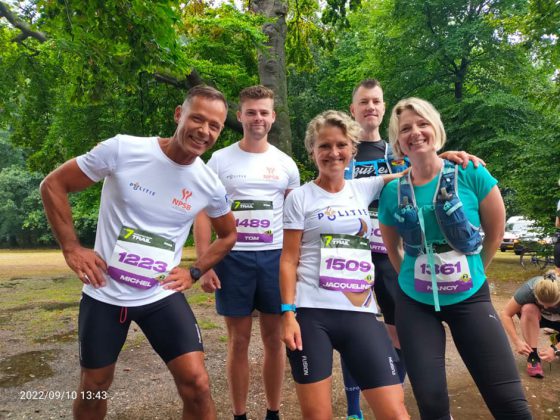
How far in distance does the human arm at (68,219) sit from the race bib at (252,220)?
1.06 meters

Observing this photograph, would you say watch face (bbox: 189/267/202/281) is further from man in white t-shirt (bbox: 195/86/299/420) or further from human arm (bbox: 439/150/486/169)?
human arm (bbox: 439/150/486/169)

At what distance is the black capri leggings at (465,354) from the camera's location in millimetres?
2277

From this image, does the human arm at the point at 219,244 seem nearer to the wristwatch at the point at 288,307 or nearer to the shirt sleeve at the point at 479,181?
the wristwatch at the point at 288,307

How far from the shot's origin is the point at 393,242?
9.71ft

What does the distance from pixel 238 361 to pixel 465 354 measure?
5.63ft

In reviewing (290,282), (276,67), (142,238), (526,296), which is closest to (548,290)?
Result: (526,296)

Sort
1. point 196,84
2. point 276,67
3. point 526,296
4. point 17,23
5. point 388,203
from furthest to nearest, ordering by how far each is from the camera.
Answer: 1. point 196,84
2. point 17,23
3. point 276,67
4. point 526,296
5. point 388,203

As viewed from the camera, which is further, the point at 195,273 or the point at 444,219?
the point at 195,273

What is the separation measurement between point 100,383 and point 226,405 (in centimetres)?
167

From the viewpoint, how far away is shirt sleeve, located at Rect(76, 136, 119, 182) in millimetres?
2705

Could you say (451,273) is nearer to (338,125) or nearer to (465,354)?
(465,354)

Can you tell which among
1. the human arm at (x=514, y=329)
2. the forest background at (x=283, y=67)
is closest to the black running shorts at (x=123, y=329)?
the forest background at (x=283, y=67)

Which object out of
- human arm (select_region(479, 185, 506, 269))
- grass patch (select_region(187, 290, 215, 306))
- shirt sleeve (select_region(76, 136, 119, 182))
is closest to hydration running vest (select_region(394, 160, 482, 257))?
human arm (select_region(479, 185, 506, 269))

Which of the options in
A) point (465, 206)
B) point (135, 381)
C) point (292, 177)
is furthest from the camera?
point (135, 381)
